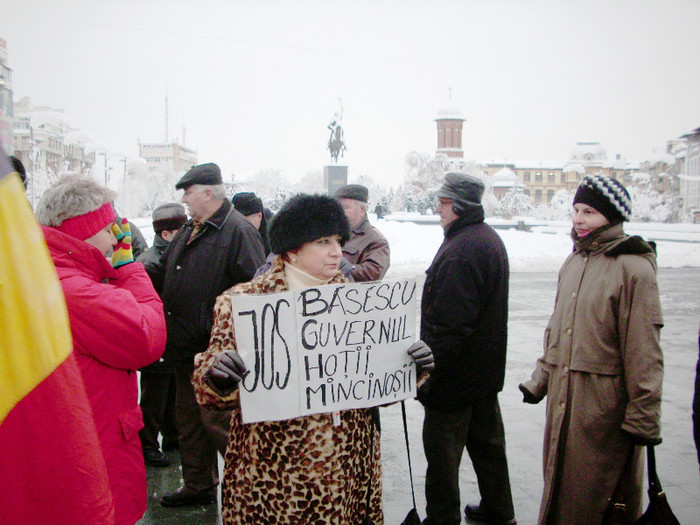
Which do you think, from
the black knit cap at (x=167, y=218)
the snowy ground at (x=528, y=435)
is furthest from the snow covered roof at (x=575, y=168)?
the black knit cap at (x=167, y=218)

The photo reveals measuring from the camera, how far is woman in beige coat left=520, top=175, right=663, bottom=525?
8.89 ft

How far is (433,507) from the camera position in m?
3.46

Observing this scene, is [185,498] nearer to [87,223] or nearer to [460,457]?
[460,457]

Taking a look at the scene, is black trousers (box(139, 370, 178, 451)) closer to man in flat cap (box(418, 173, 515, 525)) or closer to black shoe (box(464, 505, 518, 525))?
man in flat cap (box(418, 173, 515, 525))

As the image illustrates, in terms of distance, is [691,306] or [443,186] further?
[691,306]

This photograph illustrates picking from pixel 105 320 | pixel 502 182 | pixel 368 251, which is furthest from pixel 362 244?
pixel 502 182

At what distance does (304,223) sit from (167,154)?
90.3m

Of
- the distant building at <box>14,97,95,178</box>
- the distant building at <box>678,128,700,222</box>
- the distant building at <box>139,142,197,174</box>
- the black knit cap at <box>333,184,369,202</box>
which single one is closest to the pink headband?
the black knit cap at <box>333,184,369,202</box>

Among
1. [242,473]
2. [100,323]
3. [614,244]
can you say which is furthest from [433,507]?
[100,323]

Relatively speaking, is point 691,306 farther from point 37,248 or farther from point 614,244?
point 37,248

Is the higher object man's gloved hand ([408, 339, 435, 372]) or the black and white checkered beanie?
the black and white checkered beanie

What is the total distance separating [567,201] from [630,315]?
9008cm

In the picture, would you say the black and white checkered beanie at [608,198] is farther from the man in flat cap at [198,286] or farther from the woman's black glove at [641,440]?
the man in flat cap at [198,286]

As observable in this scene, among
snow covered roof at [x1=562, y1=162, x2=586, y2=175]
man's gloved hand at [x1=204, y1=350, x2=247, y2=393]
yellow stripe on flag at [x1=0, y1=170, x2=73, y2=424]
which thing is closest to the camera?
yellow stripe on flag at [x1=0, y1=170, x2=73, y2=424]
